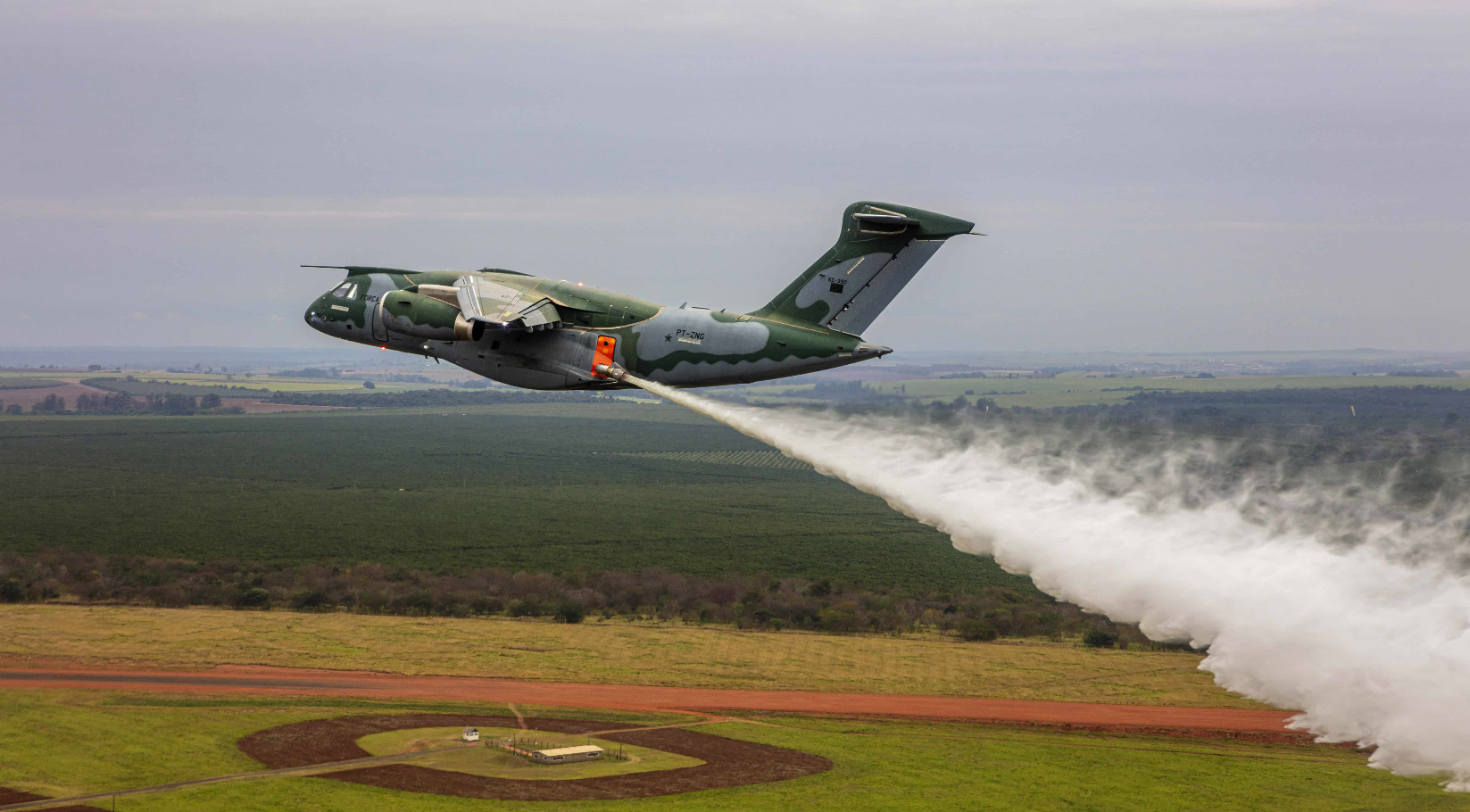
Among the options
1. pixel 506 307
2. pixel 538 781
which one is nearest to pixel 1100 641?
pixel 538 781

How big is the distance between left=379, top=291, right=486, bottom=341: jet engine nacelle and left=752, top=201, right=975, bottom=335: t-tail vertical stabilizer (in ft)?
27.1

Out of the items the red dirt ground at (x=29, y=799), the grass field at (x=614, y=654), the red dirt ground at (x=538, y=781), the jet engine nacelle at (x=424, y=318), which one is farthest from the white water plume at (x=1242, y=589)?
the grass field at (x=614, y=654)

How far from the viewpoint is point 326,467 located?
19125 cm

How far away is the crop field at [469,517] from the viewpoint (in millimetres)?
139000

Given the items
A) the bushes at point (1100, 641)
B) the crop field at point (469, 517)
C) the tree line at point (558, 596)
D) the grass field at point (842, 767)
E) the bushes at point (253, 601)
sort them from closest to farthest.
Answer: the grass field at point (842, 767)
the bushes at point (1100, 641)
the tree line at point (558, 596)
the bushes at point (253, 601)
the crop field at point (469, 517)

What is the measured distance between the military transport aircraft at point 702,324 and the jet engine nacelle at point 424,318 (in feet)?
0.36

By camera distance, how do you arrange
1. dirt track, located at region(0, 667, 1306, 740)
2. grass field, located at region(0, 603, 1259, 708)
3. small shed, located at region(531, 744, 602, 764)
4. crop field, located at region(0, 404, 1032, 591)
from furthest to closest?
crop field, located at region(0, 404, 1032, 591), grass field, located at region(0, 603, 1259, 708), dirt track, located at region(0, 667, 1306, 740), small shed, located at region(531, 744, 602, 764)

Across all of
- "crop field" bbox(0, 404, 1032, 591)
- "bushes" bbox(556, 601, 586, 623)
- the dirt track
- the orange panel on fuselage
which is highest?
the orange panel on fuselage

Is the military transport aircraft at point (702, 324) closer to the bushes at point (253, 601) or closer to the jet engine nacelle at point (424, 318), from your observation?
the jet engine nacelle at point (424, 318)

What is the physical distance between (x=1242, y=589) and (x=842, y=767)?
5494 cm

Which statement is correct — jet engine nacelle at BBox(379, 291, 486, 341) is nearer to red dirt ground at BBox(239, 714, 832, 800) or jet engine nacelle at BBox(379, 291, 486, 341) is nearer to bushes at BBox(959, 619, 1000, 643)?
red dirt ground at BBox(239, 714, 832, 800)

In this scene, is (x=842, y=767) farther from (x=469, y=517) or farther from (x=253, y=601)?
(x=469, y=517)

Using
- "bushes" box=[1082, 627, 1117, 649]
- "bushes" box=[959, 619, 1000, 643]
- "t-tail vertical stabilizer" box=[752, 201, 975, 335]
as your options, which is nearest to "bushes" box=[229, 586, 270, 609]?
"bushes" box=[959, 619, 1000, 643]

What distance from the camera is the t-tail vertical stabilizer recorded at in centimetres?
3384
